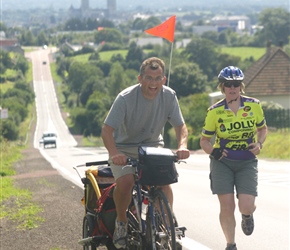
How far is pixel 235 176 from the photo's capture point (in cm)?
882

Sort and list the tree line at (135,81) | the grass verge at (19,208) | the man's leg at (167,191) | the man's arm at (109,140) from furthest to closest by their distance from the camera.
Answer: the tree line at (135,81) < the grass verge at (19,208) < the man's arm at (109,140) < the man's leg at (167,191)

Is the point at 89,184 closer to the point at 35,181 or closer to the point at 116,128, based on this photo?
the point at 116,128

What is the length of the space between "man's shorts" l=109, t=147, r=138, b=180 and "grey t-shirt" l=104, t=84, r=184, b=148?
0.16 feet

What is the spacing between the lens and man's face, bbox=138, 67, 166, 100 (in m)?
8.27

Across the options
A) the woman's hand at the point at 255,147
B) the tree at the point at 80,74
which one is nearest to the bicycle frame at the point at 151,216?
the woman's hand at the point at 255,147

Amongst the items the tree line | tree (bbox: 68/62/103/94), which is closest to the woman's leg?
the tree line

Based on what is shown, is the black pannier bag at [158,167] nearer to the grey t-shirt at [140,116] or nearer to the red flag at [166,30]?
the grey t-shirt at [140,116]

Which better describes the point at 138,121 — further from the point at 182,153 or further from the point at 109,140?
the point at 182,153

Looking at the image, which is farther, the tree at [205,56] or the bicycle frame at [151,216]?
the tree at [205,56]

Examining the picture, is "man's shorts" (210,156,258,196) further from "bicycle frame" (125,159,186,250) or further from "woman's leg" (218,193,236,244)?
"bicycle frame" (125,159,186,250)

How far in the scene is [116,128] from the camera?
27.7ft

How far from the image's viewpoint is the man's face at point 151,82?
827 centimetres

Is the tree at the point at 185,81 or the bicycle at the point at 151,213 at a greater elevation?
the bicycle at the point at 151,213

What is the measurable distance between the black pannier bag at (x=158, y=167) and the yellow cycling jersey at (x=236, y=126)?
930 millimetres
